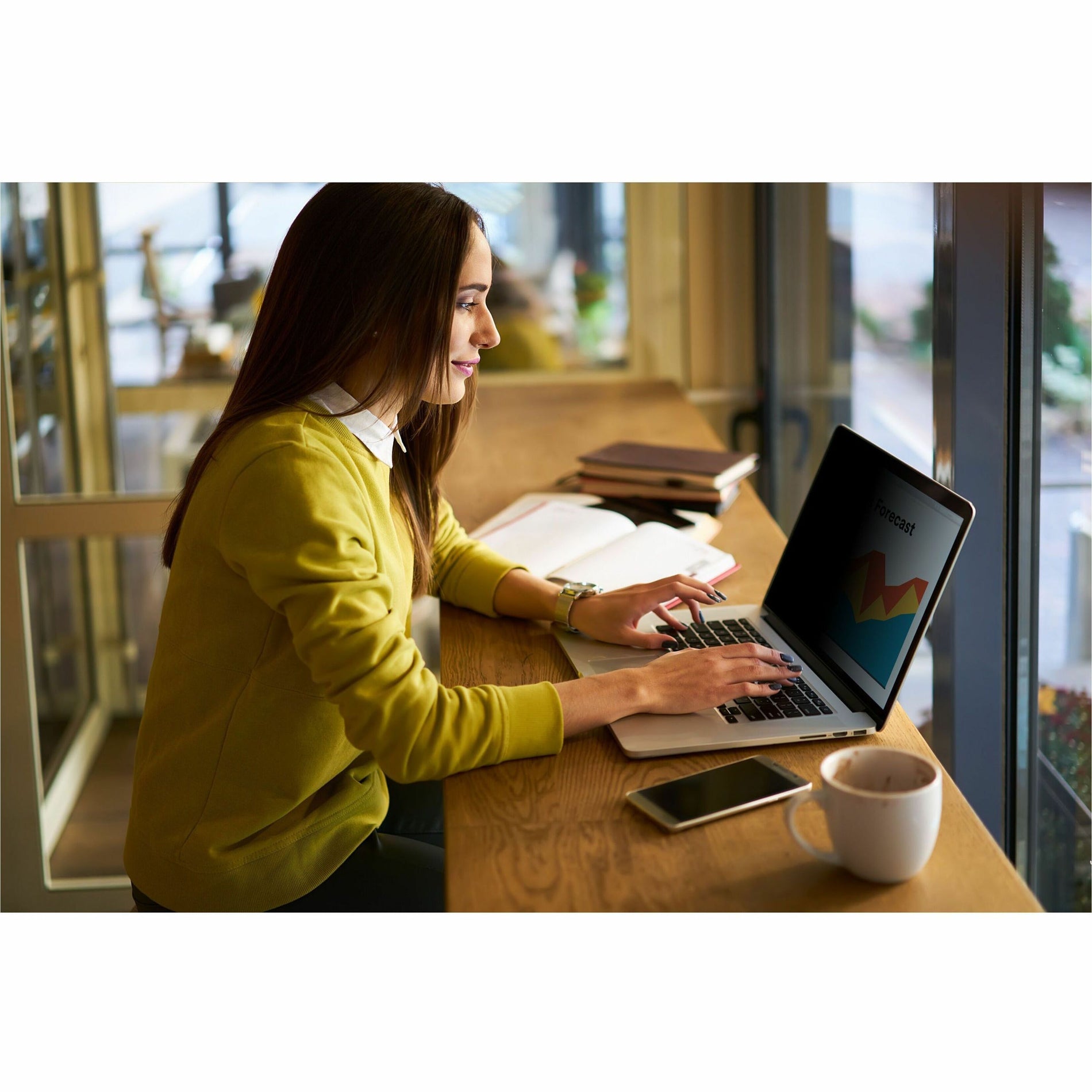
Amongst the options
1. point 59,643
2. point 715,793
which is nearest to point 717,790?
point 715,793

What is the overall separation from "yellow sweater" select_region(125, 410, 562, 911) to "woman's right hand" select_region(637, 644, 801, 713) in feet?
0.34

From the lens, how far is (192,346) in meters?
2.95

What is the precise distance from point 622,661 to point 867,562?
0.28 meters

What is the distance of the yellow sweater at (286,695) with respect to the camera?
956mm

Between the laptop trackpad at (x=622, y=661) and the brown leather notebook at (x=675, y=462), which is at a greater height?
the brown leather notebook at (x=675, y=462)

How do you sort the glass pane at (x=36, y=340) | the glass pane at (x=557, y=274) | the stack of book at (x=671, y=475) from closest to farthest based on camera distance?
1. the stack of book at (x=671, y=475)
2. the glass pane at (x=36, y=340)
3. the glass pane at (x=557, y=274)

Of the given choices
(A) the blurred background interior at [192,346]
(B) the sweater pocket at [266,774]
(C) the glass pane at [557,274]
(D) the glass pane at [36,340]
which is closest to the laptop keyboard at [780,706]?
(B) the sweater pocket at [266,774]

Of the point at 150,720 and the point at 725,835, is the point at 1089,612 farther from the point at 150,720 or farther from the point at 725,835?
the point at 150,720

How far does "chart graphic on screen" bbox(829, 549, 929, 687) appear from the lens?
1.00m

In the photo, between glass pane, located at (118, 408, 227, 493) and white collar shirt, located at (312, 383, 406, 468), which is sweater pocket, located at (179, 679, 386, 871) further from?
glass pane, located at (118, 408, 227, 493)

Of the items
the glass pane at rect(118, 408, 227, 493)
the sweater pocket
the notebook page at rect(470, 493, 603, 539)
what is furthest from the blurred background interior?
the sweater pocket

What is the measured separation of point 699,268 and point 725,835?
236 centimetres

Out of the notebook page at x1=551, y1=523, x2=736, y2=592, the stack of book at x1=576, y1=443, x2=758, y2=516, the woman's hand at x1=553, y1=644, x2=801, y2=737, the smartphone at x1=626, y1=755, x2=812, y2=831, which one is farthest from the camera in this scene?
the stack of book at x1=576, y1=443, x2=758, y2=516

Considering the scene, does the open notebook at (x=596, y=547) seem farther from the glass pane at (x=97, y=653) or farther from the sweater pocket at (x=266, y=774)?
the glass pane at (x=97, y=653)
